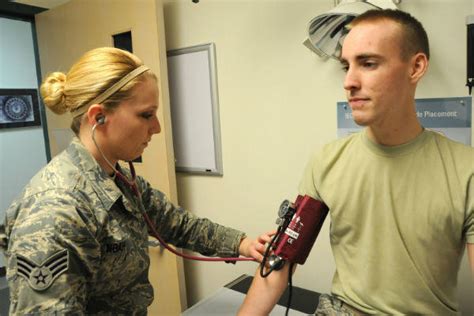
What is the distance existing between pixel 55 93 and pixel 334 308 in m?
1.03

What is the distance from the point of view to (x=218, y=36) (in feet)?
6.13

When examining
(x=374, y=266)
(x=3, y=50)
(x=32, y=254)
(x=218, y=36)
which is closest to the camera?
(x=32, y=254)

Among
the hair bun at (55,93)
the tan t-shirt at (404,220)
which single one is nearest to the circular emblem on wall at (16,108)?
the hair bun at (55,93)

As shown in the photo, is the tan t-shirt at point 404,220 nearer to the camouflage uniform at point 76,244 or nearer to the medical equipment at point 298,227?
the medical equipment at point 298,227

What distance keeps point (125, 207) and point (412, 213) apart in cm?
80

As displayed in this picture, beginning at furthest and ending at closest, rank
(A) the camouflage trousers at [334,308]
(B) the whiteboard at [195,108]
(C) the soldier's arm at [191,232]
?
(B) the whiteboard at [195,108]
(C) the soldier's arm at [191,232]
(A) the camouflage trousers at [334,308]

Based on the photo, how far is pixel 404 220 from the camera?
3.02 ft

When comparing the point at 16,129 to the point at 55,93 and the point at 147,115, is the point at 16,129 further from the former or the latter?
the point at 147,115

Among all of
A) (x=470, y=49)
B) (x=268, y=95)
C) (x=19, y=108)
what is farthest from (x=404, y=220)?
(x=19, y=108)

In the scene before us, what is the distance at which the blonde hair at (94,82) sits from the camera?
1013 millimetres

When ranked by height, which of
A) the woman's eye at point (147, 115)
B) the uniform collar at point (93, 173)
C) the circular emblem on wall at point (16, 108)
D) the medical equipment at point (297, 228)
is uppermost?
the circular emblem on wall at point (16, 108)

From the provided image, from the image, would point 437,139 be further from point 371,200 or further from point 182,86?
point 182,86

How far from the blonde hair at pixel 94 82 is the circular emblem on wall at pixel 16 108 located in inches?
73.6

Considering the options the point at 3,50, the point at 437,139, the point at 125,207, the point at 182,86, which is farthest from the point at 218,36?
the point at 3,50
